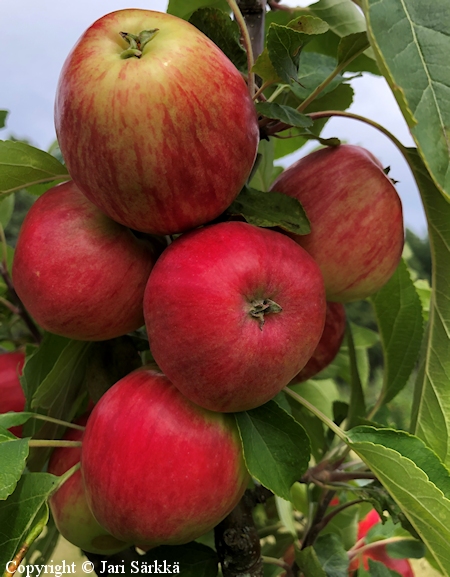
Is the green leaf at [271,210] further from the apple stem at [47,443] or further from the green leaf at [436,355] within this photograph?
the apple stem at [47,443]

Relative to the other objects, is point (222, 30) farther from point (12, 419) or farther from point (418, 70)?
point (12, 419)

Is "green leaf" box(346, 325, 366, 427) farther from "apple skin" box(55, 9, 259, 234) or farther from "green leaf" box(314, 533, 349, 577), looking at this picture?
"apple skin" box(55, 9, 259, 234)

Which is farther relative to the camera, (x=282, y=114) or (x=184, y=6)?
(x=184, y=6)

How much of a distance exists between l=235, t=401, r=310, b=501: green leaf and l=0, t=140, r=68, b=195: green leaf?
0.84 feet

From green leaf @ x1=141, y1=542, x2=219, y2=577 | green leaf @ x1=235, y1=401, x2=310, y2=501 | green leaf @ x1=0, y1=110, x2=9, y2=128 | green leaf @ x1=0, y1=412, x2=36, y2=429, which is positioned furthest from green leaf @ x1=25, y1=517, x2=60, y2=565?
green leaf @ x1=0, y1=110, x2=9, y2=128

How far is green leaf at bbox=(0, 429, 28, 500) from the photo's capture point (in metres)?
0.37

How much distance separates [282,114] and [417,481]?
27 centimetres

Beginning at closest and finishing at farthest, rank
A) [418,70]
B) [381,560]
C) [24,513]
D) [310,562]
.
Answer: [418,70] < [24,513] < [310,562] < [381,560]

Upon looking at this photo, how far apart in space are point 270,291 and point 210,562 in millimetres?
325

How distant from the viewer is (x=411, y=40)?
0.31m

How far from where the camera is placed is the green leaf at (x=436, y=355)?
46 cm

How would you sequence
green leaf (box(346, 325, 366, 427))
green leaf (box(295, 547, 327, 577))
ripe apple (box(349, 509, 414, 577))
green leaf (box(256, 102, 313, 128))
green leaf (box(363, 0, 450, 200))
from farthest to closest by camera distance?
ripe apple (box(349, 509, 414, 577))
green leaf (box(346, 325, 366, 427))
green leaf (box(295, 547, 327, 577))
green leaf (box(256, 102, 313, 128))
green leaf (box(363, 0, 450, 200))

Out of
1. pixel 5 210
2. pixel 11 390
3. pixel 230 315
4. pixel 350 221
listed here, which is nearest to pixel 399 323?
pixel 350 221

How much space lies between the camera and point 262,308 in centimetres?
36
